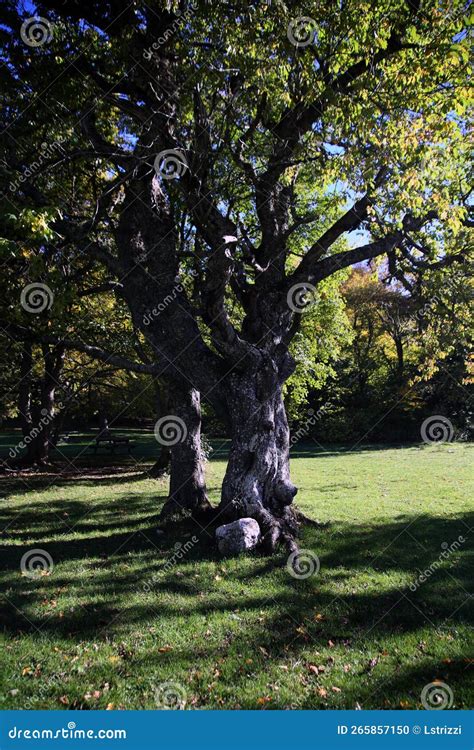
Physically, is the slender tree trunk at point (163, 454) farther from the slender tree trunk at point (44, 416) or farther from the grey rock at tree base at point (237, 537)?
the grey rock at tree base at point (237, 537)

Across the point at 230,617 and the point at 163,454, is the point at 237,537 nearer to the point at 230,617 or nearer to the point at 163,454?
the point at 230,617

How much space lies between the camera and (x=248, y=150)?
9.19m

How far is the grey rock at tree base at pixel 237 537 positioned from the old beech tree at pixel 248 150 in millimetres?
309

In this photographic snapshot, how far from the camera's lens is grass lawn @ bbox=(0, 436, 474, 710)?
3998 mm

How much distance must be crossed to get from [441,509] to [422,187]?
24.1 feet

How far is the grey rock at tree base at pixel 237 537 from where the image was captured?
7.11m

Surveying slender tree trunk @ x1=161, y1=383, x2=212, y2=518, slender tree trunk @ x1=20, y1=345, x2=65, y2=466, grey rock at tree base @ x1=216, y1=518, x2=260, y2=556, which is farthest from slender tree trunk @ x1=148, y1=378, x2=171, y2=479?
grey rock at tree base @ x1=216, y1=518, x2=260, y2=556

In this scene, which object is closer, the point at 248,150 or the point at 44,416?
the point at 248,150

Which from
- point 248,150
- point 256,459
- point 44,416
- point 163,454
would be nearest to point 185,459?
point 256,459

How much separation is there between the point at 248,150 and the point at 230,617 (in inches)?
327

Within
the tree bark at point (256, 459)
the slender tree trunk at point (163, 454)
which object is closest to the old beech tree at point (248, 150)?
the tree bark at point (256, 459)

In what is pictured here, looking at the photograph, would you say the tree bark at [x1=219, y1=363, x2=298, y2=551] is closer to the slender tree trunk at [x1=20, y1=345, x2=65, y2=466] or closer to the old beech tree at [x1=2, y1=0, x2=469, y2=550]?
the old beech tree at [x1=2, y1=0, x2=469, y2=550]

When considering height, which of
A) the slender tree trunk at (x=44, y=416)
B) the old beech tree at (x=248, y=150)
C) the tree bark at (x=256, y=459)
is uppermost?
the old beech tree at (x=248, y=150)

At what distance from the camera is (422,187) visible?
271 inches
